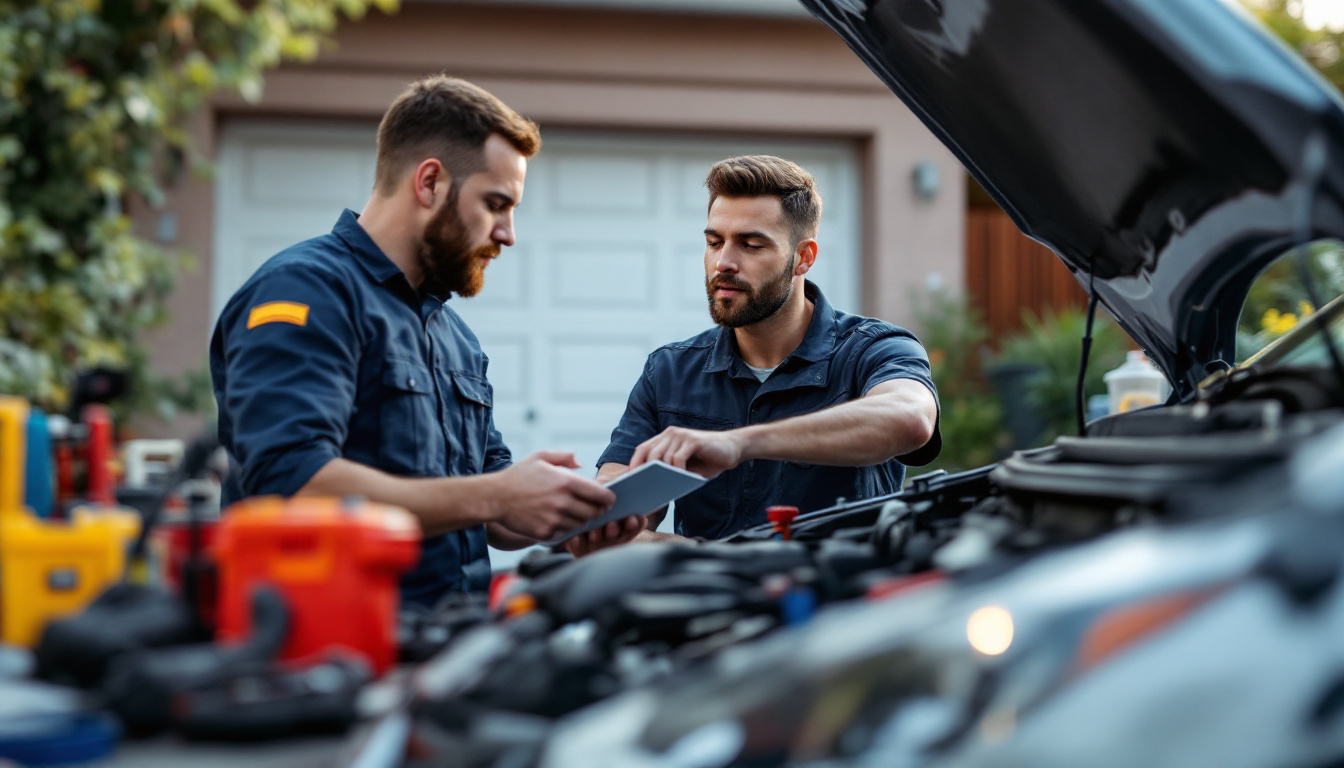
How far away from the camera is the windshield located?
63.6 inches

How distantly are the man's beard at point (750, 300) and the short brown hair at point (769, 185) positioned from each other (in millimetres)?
158

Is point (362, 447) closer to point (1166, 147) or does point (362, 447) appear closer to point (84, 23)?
point (1166, 147)

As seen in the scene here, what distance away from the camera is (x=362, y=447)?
7.41 ft

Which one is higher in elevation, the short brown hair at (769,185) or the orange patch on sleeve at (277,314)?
the short brown hair at (769,185)

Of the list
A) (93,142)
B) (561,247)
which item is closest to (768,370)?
(93,142)

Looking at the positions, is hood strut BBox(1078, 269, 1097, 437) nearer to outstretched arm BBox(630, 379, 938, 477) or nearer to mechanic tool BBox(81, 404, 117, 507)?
outstretched arm BBox(630, 379, 938, 477)

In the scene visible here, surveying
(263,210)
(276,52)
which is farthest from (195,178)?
(276,52)

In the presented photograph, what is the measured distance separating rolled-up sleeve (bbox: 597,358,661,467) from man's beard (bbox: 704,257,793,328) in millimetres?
280

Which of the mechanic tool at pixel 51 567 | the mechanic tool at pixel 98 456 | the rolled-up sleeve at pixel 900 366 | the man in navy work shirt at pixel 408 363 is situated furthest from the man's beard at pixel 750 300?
the mechanic tool at pixel 51 567

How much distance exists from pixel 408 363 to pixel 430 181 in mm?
Result: 380

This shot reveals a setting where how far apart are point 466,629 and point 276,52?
18.6 feet

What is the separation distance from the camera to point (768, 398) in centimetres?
312

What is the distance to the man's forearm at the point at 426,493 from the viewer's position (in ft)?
6.15

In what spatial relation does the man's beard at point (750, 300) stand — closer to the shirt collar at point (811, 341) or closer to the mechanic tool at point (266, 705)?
the shirt collar at point (811, 341)
